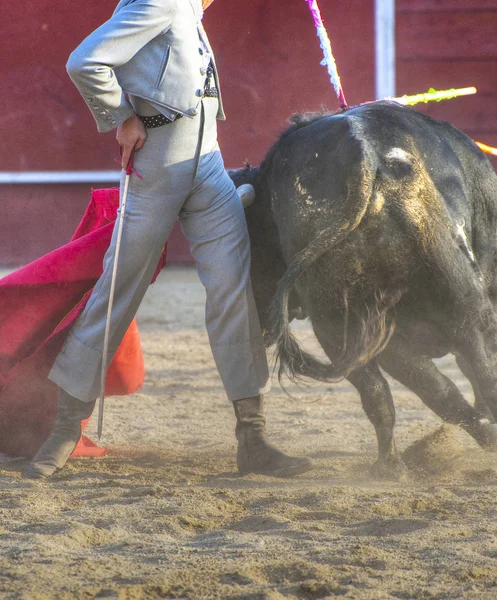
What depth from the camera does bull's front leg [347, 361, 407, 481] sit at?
3473 mm

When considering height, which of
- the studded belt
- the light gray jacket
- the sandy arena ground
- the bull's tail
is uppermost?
the light gray jacket

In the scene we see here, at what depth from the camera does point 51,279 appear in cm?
376

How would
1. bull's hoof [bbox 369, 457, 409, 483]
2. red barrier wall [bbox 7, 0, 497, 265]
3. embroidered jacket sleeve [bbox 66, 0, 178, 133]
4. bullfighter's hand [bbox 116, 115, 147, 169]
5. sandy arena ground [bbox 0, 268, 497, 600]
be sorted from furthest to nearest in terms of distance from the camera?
1. red barrier wall [bbox 7, 0, 497, 265]
2. bull's hoof [bbox 369, 457, 409, 483]
3. bullfighter's hand [bbox 116, 115, 147, 169]
4. embroidered jacket sleeve [bbox 66, 0, 178, 133]
5. sandy arena ground [bbox 0, 268, 497, 600]

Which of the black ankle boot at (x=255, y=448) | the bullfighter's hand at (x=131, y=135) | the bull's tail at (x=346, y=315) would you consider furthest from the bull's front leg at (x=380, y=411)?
the bullfighter's hand at (x=131, y=135)

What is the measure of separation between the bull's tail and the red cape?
704 millimetres

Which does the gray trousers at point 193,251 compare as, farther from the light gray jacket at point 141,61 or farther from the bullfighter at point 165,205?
the light gray jacket at point 141,61

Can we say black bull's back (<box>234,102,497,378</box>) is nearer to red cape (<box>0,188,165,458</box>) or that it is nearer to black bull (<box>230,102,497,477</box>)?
black bull (<box>230,102,497,477</box>)

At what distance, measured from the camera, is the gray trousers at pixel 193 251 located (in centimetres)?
Result: 334

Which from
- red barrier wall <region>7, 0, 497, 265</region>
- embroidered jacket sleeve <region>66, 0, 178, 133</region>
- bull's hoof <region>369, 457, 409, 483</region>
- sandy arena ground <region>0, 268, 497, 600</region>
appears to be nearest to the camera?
sandy arena ground <region>0, 268, 497, 600</region>

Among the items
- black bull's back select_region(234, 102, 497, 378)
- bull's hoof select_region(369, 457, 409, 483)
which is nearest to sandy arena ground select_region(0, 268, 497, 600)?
bull's hoof select_region(369, 457, 409, 483)

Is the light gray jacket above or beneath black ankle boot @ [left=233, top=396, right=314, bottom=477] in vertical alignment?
above

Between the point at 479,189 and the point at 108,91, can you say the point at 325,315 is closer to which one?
the point at 479,189

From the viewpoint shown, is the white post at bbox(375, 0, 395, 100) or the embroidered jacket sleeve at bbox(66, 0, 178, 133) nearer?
the embroidered jacket sleeve at bbox(66, 0, 178, 133)

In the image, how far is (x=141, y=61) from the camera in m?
3.22
